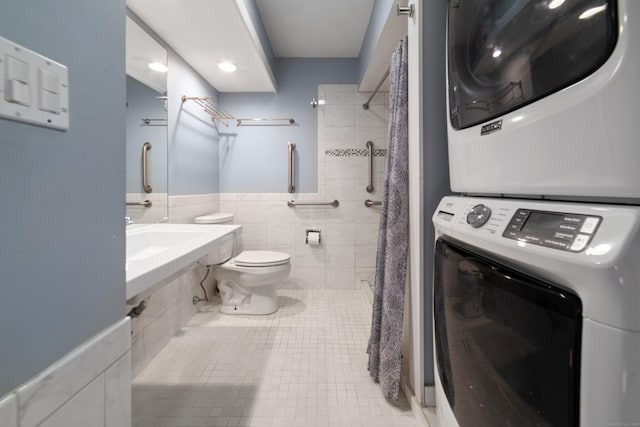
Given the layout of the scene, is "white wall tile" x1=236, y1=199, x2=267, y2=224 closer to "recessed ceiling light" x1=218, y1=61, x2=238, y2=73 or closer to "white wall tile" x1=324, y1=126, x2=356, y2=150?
"white wall tile" x1=324, y1=126, x2=356, y2=150

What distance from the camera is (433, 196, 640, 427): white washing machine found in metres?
0.40

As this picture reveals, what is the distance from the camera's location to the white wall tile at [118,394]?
581 mm

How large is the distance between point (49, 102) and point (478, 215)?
0.95 metres

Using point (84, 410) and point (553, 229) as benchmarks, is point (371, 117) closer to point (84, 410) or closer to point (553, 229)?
point (553, 229)

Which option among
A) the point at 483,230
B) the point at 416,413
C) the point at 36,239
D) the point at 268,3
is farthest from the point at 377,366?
the point at 268,3

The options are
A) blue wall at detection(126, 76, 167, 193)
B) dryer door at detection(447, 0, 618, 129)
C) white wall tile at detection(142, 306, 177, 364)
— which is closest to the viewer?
dryer door at detection(447, 0, 618, 129)

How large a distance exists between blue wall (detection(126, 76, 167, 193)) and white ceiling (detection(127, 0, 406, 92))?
0.43m

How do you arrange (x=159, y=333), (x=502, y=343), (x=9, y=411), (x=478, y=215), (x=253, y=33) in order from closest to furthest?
(x=9, y=411), (x=502, y=343), (x=478, y=215), (x=159, y=333), (x=253, y=33)

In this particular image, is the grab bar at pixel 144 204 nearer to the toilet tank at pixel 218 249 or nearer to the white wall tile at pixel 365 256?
the toilet tank at pixel 218 249

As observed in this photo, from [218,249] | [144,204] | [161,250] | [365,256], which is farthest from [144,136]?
[365,256]

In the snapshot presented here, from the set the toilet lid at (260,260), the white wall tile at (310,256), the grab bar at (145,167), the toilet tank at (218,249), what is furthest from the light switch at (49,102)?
the white wall tile at (310,256)

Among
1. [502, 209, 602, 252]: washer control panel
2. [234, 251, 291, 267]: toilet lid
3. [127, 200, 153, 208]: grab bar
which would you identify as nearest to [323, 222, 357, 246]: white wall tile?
[234, 251, 291, 267]: toilet lid

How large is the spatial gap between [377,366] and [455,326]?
0.86m

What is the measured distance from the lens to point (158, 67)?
5.95 ft
